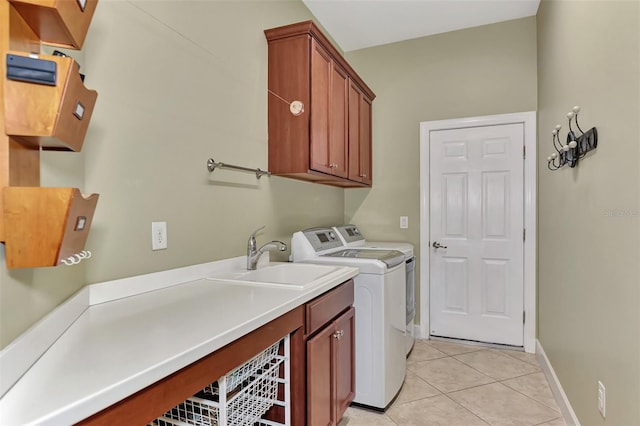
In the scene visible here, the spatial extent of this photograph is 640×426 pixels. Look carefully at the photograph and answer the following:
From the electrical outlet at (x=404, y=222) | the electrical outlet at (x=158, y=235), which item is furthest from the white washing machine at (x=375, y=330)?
the electrical outlet at (x=404, y=222)

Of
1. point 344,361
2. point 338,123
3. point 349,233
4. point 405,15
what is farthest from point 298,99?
point 344,361

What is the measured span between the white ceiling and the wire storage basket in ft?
9.06

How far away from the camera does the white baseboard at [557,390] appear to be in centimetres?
194

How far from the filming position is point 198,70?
5.72ft

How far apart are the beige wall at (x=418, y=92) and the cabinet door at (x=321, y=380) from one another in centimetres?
202

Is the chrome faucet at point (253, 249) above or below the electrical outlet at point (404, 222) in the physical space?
below

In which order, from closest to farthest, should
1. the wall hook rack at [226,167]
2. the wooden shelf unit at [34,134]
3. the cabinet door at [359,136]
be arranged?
1. the wooden shelf unit at [34,134]
2. the wall hook rack at [226,167]
3. the cabinet door at [359,136]

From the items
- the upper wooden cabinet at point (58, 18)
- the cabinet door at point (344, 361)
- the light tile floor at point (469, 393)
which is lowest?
the light tile floor at point (469, 393)

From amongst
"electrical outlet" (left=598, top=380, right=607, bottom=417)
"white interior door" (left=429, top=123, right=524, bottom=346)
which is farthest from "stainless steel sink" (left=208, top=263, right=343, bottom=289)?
"white interior door" (left=429, top=123, right=524, bottom=346)

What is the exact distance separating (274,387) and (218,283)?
520mm

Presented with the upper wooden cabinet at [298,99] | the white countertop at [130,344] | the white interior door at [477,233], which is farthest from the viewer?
the white interior door at [477,233]

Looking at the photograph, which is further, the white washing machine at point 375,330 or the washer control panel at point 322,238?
the washer control panel at point 322,238

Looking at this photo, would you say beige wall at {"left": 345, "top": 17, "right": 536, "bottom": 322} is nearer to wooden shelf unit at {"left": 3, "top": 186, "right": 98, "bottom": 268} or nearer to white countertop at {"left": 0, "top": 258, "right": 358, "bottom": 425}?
white countertop at {"left": 0, "top": 258, "right": 358, "bottom": 425}

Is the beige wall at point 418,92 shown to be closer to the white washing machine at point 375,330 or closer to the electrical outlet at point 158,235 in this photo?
the white washing machine at point 375,330
